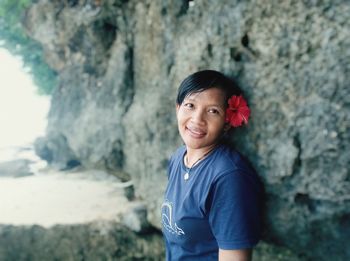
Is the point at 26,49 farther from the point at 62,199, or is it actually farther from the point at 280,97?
the point at 280,97

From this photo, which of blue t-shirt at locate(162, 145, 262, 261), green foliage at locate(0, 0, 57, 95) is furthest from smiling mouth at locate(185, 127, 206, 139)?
green foliage at locate(0, 0, 57, 95)

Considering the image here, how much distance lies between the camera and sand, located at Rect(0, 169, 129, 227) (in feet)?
16.1

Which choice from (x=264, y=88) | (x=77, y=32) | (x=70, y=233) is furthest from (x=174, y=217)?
(x=77, y=32)

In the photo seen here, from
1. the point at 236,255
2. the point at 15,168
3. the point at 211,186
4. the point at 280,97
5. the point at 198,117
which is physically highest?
the point at 280,97

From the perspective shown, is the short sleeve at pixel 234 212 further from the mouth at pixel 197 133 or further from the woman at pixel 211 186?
the mouth at pixel 197 133

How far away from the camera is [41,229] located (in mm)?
4691

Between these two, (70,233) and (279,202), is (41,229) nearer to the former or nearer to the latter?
(70,233)

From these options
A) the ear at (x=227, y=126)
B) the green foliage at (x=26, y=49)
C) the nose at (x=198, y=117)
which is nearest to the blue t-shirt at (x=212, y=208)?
the ear at (x=227, y=126)

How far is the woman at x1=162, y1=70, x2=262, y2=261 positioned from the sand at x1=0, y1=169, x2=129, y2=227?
2.43 metres

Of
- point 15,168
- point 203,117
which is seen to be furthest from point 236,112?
point 15,168

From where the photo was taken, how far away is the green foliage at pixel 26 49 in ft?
→ 34.2

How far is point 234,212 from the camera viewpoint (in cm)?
209

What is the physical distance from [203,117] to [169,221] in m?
0.83

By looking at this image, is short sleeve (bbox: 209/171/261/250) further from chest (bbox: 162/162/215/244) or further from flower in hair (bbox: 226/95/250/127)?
flower in hair (bbox: 226/95/250/127)
